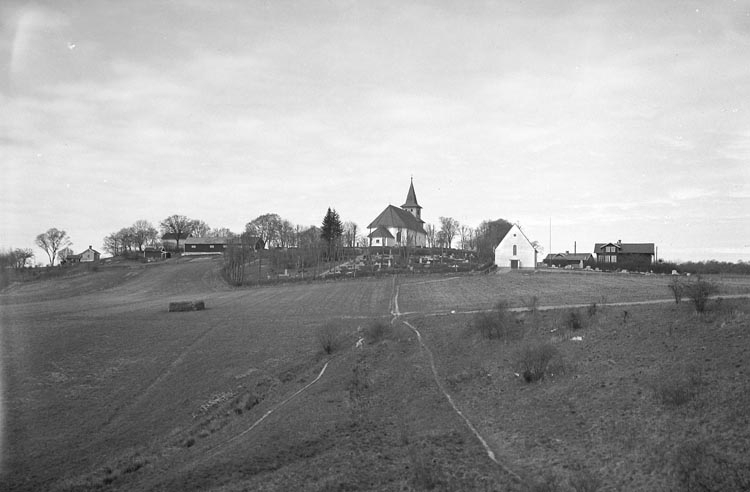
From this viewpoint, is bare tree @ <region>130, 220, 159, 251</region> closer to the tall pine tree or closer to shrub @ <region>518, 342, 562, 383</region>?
the tall pine tree

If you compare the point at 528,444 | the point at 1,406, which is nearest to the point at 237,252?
the point at 1,406

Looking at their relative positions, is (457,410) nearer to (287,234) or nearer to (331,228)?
(331,228)

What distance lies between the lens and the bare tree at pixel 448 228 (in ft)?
438

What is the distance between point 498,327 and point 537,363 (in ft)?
23.8

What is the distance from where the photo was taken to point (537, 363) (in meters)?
17.3

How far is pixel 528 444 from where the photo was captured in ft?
40.3

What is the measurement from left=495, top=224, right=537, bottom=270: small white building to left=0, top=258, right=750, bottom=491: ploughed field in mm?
50105

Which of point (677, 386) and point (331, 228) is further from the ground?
point (331, 228)

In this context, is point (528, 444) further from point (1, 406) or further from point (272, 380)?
point (1, 406)

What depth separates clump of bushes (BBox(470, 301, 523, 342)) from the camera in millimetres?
24188

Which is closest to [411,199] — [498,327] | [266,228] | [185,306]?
[266,228]

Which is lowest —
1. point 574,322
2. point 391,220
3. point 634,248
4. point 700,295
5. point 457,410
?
point 457,410

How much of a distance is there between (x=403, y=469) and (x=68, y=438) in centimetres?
1103

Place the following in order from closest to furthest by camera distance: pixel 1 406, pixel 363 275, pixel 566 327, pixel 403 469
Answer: pixel 403 469 < pixel 1 406 < pixel 566 327 < pixel 363 275
